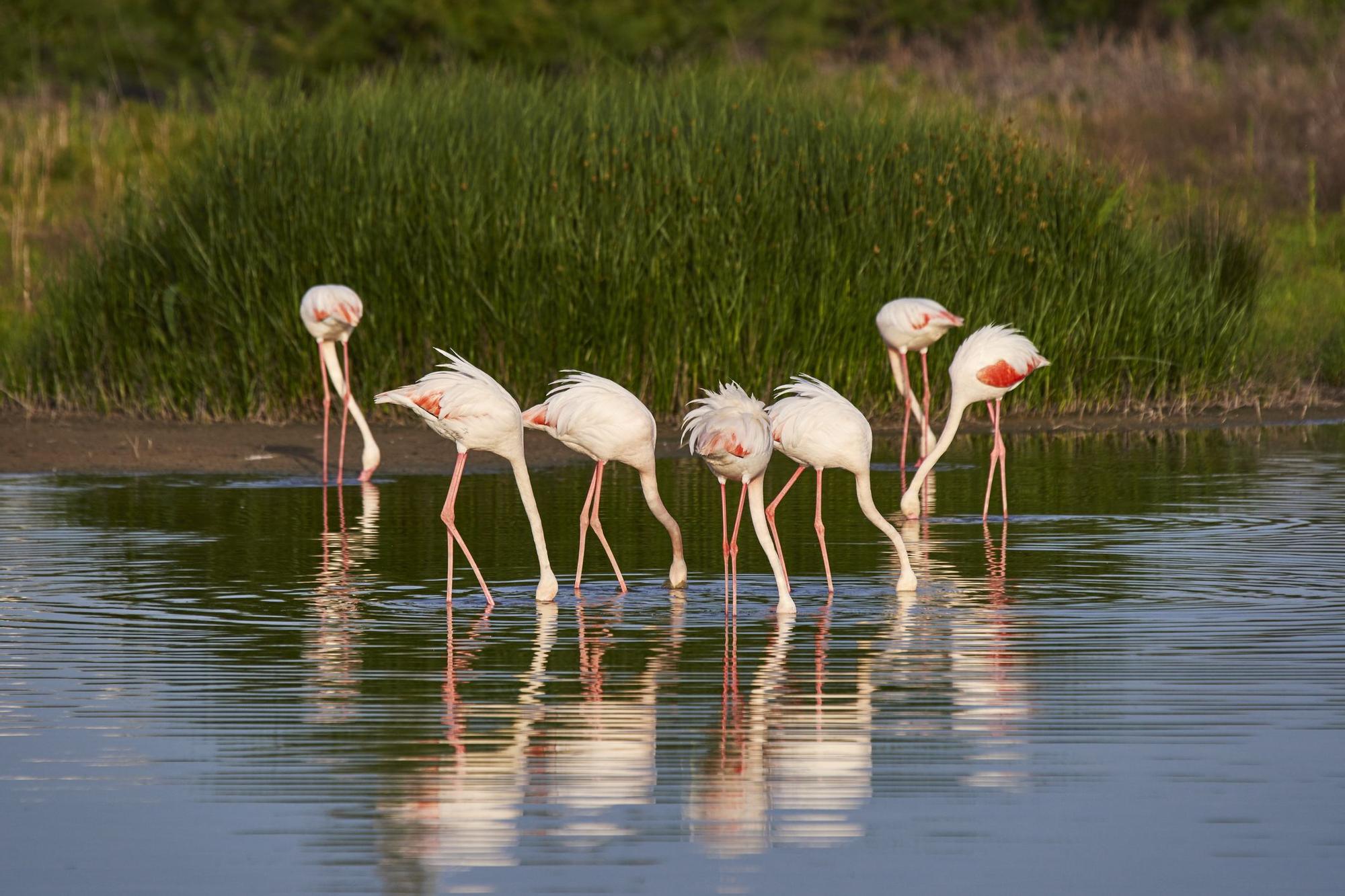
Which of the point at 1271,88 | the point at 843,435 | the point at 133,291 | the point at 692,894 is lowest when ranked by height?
the point at 692,894

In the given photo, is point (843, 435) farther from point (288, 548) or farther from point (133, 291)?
point (133, 291)

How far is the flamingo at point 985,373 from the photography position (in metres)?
11.6

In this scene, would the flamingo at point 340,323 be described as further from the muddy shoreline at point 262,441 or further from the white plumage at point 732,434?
the white plumage at point 732,434

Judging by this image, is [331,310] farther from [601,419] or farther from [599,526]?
[601,419]

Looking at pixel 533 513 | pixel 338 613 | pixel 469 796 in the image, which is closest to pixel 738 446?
pixel 533 513

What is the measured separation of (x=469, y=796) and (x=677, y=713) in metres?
1.11

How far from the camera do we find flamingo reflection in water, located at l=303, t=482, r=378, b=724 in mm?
6609

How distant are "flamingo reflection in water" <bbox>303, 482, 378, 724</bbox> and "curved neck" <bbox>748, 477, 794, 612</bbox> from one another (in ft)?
5.11

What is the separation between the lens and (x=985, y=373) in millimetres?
11672

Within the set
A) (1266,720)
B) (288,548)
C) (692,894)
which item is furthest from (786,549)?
(692,894)

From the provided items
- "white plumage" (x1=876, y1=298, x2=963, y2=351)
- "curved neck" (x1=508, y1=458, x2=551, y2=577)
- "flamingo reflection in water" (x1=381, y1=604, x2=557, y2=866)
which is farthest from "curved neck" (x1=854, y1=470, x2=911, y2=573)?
"white plumage" (x1=876, y1=298, x2=963, y2=351)

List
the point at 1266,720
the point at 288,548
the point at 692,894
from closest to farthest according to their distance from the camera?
the point at 692,894 → the point at 1266,720 → the point at 288,548

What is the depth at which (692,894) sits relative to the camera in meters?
4.51

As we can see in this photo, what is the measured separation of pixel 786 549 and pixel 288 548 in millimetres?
2386
